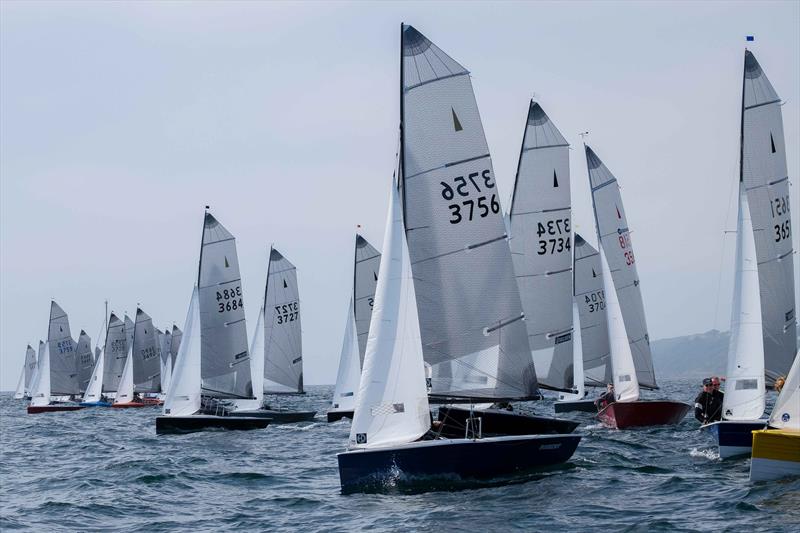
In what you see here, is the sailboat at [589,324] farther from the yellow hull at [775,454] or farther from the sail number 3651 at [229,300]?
the yellow hull at [775,454]

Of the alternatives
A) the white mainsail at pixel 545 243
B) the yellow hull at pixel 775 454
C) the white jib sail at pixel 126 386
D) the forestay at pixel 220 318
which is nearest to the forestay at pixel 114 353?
the white jib sail at pixel 126 386

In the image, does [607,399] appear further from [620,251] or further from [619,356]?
[620,251]

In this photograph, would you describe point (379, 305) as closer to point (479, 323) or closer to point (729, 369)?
point (479, 323)

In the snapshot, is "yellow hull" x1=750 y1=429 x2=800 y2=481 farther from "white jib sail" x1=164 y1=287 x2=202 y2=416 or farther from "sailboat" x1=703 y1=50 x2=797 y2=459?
"white jib sail" x1=164 y1=287 x2=202 y2=416

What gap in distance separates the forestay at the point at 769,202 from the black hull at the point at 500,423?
19.3 ft

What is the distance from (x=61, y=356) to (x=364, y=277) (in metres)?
38.8

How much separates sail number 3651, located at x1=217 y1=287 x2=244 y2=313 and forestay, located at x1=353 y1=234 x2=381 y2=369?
4.92m

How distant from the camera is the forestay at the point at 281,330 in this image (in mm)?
44938

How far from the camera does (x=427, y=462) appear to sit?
1730 centimetres

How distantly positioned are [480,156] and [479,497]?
22.2ft

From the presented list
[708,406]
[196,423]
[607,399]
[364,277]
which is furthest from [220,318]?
[708,406]

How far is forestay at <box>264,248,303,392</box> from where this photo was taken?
4494cm

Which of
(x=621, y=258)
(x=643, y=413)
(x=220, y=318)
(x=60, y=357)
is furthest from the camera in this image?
(x=60, y=357)

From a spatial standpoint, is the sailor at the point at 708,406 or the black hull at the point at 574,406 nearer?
the sailor at the point at 708,406
